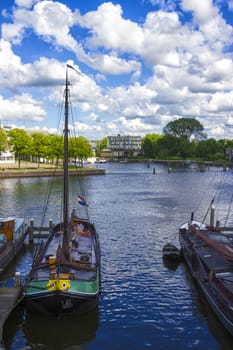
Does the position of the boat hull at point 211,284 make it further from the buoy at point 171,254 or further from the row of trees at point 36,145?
the row of trees at point 36,145

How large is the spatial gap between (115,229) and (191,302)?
22599 mm

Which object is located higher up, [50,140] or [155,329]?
[50,140]

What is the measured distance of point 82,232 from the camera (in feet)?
115

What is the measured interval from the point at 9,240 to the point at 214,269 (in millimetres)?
18982

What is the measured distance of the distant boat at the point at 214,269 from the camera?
71.2 ft

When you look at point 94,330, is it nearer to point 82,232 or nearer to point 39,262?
point 39,262

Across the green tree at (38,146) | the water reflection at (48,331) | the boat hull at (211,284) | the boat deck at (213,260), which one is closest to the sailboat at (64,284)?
the water reflection at (48,331)

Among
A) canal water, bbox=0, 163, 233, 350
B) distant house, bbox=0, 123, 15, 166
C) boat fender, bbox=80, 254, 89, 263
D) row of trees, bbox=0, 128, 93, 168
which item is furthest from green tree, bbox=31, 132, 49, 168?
boat fender, bbox=80, 254, 89, 263

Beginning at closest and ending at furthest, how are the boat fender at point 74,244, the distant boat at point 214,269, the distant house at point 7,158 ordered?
the distant boat at point 214,269
the boat fender at point 74,244
the distant house at point 7,158

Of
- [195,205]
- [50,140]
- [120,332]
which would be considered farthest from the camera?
[50,140]

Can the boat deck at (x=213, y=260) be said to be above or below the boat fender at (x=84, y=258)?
below

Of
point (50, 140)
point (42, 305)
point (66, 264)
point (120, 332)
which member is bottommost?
point (120, 332)

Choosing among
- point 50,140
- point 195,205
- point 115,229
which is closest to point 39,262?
point 115,229

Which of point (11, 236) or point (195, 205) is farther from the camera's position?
point (195, 205)
